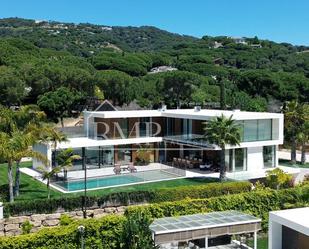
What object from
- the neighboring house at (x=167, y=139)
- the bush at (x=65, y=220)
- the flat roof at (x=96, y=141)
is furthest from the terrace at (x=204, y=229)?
the flat roof at (x=96, y=141)

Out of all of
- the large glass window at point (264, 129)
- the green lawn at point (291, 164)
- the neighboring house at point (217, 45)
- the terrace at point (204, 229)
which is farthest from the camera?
the neighboring house at point (217, 45)

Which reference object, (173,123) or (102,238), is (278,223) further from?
(173,123)

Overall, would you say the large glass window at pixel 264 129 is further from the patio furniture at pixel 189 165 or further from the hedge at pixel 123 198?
the hedge at pixel 123 198

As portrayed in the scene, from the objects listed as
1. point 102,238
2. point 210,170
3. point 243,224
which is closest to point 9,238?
point 102,238

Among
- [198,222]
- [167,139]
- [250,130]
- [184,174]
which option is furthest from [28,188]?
[250,130]

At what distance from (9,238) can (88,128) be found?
66.6ft

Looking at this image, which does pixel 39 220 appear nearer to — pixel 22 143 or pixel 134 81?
pixel 22 143

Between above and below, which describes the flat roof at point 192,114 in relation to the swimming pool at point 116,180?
above

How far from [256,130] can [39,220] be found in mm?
17227

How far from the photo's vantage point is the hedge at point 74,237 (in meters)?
16.9

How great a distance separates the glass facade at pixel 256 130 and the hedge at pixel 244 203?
9.34 metres

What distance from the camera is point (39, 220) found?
21812mm

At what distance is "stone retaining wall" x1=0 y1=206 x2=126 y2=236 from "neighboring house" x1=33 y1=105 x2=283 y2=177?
32.6 ft

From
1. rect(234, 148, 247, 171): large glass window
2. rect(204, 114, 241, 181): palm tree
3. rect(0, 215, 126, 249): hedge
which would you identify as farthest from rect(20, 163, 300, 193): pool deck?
rect(0, 215, 126, 249): hedge
